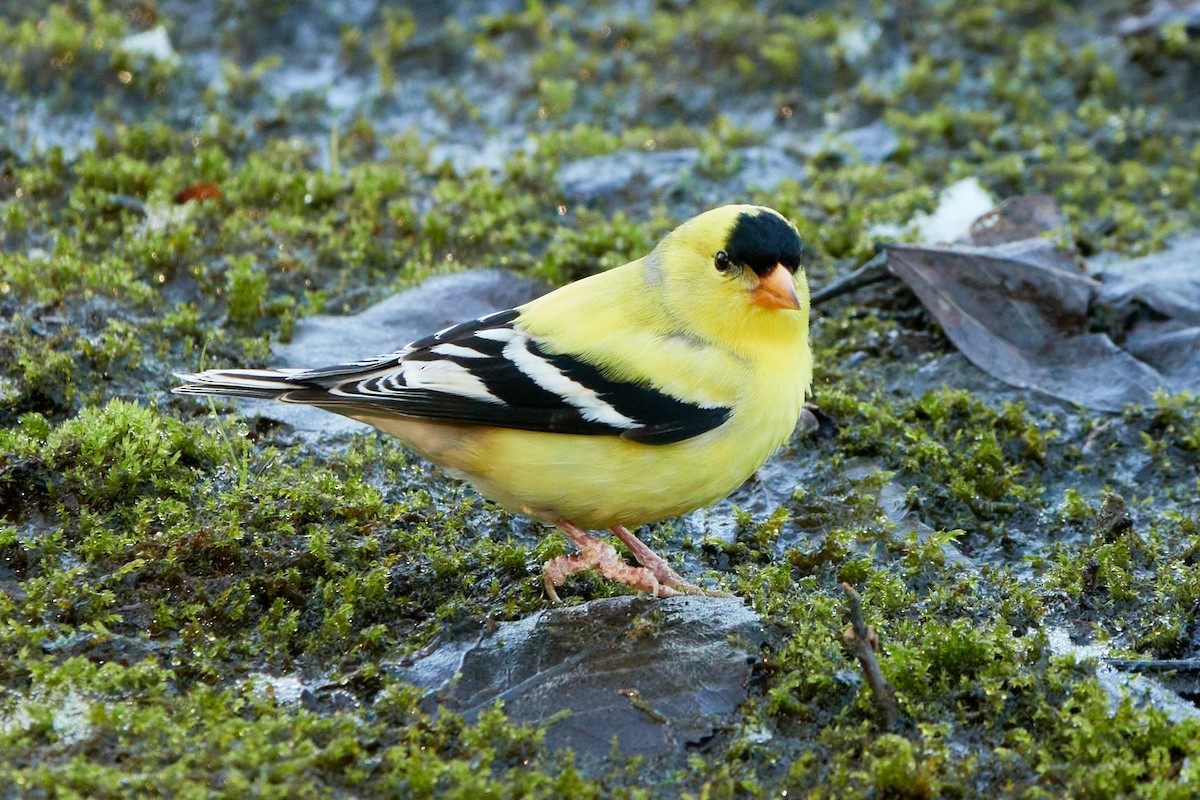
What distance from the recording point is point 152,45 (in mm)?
8328

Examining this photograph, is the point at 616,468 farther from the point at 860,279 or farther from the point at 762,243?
the point at 860,279

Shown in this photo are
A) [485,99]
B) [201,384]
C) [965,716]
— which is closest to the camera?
[965,716]

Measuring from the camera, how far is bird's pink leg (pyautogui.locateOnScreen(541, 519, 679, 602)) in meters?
4.02

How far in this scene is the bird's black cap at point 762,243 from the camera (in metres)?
4.11

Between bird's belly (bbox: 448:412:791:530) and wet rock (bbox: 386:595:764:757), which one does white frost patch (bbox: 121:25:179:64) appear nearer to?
bird's belly (bbox: 448:412:791:530)

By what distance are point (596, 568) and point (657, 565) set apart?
260mm

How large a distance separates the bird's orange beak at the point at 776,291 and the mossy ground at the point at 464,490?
2.80 feet

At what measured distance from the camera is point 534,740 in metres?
3.28

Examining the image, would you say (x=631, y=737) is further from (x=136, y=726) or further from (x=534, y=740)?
(x=136, y=726)

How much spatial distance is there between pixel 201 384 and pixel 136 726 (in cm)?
120

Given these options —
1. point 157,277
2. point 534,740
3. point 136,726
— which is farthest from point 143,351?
point 534,740

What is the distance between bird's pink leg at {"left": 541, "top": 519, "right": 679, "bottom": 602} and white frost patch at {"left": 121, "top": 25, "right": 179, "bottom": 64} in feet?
17.7

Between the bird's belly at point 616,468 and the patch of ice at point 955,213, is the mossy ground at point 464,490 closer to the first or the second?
the patch of ice at point 955,213

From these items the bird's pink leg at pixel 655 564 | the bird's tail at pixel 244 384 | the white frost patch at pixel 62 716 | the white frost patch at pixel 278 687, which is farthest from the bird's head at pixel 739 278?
the white frost patch at pixel 62 716
